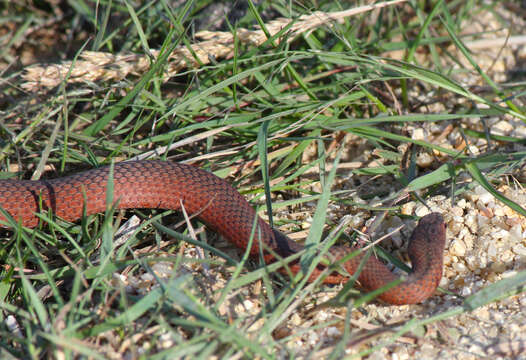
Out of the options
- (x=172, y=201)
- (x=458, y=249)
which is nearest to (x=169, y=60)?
(x=172, y=201)

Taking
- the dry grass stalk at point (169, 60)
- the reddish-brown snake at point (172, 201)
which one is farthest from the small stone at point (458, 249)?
the dry grass stalk at point (169, 60)

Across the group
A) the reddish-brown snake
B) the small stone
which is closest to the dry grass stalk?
the reddish-brown snake

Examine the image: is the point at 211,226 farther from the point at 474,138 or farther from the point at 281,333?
the point at 474,138

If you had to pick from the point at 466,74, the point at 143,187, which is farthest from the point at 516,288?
the point at 466,74

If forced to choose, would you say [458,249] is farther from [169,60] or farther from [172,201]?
[169,60]

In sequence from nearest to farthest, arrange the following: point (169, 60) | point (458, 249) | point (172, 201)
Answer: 1. point (458, 249)
2. point (172, 201)
3. point (169, 60)
